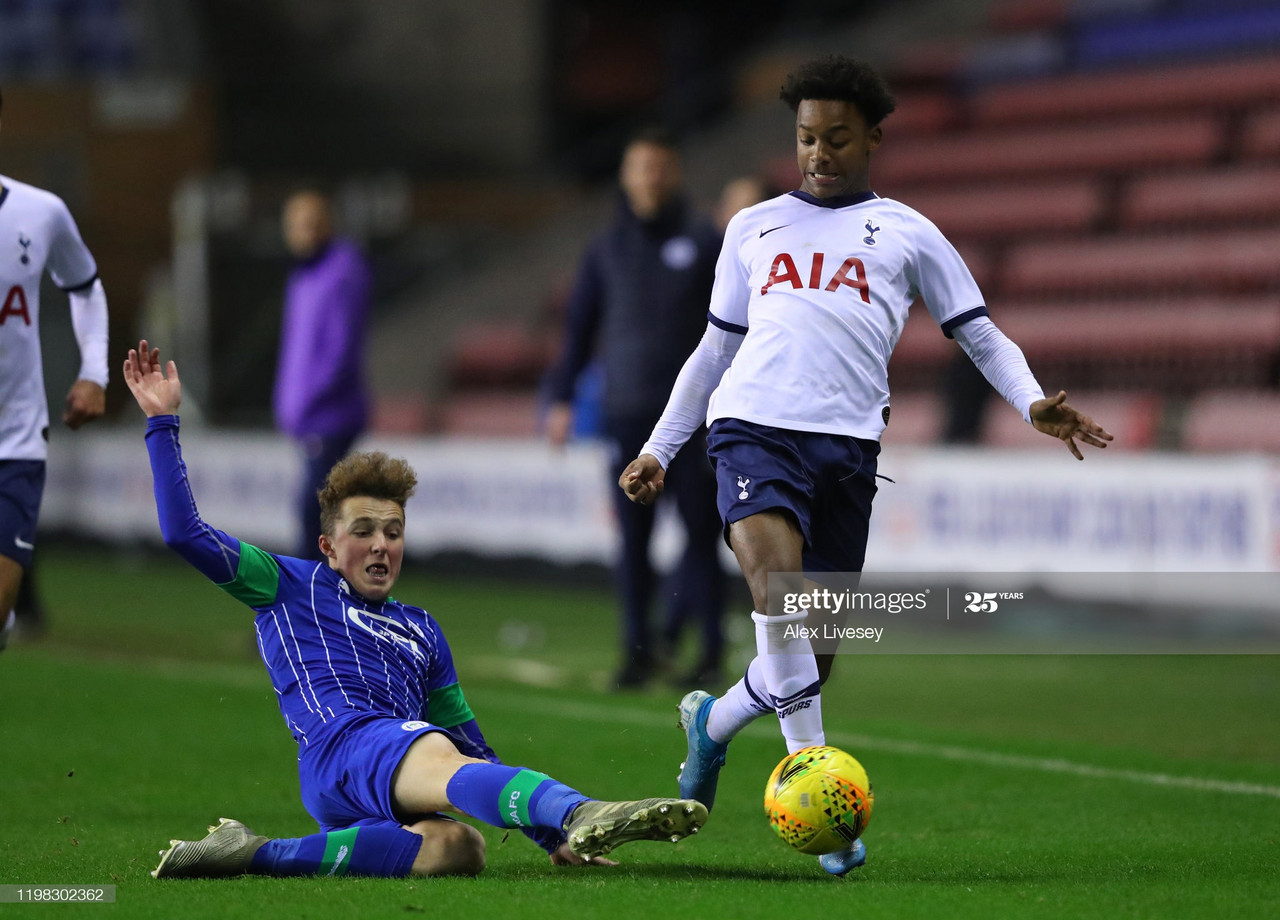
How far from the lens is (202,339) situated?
16.8 m

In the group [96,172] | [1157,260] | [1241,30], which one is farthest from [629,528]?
A: [96,172]

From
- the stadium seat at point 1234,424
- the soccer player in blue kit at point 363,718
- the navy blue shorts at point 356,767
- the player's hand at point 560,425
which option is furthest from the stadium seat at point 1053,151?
the navy blue shorts at point 356,767

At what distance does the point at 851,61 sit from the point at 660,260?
3924mm

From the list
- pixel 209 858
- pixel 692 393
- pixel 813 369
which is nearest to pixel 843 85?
pixel 813 369

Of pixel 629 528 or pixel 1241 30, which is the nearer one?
pixel 629 528

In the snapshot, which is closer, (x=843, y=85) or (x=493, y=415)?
(x=843, y=85)

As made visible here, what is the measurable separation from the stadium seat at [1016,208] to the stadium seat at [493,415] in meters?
4.04

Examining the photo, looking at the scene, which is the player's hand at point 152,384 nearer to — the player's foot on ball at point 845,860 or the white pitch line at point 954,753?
the player's foot on ball at point 845,860

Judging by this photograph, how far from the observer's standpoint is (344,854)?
4320 mm

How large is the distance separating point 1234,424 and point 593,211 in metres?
9.62

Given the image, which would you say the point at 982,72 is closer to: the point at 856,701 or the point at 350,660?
the point at 856,701

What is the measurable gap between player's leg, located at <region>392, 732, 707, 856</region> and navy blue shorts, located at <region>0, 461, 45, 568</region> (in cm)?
183

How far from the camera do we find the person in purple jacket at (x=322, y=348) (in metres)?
9.50

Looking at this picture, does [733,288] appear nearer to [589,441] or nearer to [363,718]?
[363,718]
